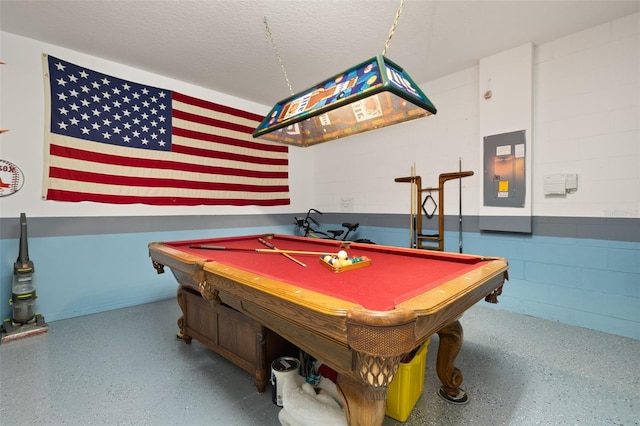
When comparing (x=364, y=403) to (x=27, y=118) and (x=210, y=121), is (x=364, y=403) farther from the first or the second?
(x=210, y=121)

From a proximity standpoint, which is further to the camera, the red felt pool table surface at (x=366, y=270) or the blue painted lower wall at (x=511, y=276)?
the blue painted lower wall at (x=511, y=276)

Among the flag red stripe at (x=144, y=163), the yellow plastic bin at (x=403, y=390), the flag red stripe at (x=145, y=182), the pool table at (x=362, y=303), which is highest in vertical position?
the flag red stripe at (x=144, y=163)

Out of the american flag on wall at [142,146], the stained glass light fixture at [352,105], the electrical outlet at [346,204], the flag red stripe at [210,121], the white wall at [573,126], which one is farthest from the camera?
the electrical outlet at [346,204]

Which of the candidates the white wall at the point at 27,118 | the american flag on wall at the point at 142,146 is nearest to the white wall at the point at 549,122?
the white wall at the point at 27,118

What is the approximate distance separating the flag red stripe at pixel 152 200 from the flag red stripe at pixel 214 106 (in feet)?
4.45

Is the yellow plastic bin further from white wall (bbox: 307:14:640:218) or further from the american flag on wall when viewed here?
the american flag on wall

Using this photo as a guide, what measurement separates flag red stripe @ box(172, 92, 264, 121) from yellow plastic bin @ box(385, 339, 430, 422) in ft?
13.5

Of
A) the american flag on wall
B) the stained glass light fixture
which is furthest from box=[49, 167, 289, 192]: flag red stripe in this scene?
the stained glass light fixture

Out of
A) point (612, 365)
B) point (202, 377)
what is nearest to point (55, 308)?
point (202, 377)

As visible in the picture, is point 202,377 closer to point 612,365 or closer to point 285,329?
point 285,329

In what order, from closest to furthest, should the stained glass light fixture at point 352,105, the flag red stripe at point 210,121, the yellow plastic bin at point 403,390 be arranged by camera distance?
the yellow plastic bin at point 403,390 → the stained glass light fixture at point 352,105 → the flag red stripe at point 210,121

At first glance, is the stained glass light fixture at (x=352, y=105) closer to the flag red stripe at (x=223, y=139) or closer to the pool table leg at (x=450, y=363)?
the pool table leg at (x=450, y=363)

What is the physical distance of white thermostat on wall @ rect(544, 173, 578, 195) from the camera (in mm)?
2840

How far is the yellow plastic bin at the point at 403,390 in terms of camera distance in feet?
4.86
